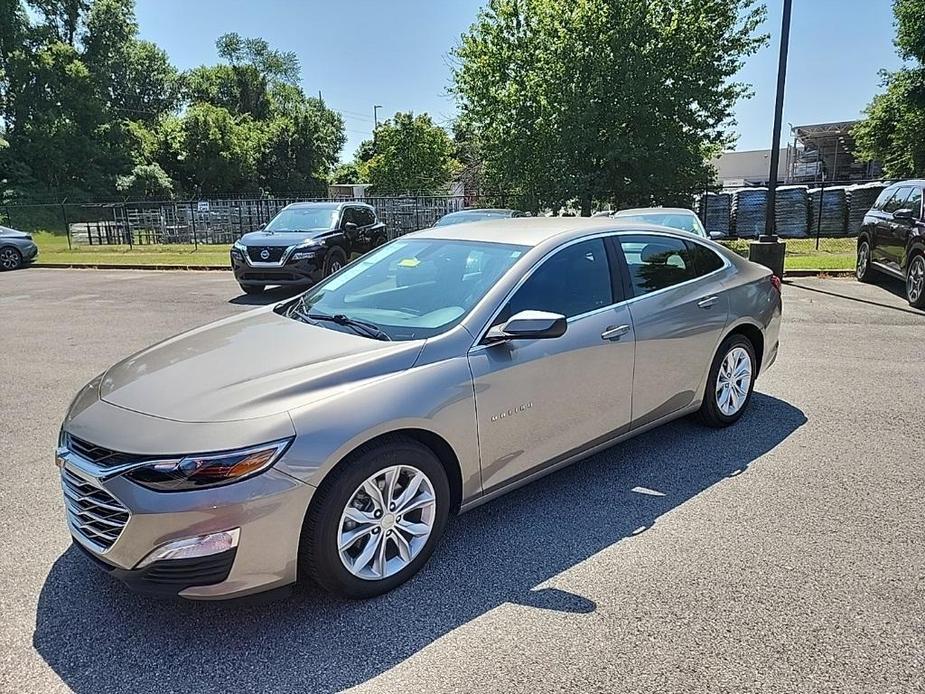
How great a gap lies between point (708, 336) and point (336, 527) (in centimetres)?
297

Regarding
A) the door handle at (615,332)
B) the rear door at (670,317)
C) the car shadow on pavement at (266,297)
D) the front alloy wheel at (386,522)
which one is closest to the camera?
the front alloy wheel at (386,522)

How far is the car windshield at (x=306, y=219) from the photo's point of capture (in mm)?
13477

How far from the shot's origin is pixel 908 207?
10711mm

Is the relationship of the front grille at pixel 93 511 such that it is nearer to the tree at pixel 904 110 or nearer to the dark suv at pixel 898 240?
the dark suv at pixel 898 240

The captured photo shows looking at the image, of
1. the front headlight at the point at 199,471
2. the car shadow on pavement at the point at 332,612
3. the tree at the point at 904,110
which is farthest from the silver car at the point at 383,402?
the tree at the point at 904,110

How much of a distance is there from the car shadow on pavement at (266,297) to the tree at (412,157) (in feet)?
91.8

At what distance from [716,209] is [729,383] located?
19872 millimetres

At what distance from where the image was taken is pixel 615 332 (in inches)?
155

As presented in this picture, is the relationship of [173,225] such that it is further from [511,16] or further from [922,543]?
[922,543]

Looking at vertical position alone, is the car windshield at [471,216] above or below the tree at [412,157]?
below

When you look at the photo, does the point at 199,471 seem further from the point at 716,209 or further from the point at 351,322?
the point at 716,209

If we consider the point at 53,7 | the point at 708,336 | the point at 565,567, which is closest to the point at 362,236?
the point at 708,336

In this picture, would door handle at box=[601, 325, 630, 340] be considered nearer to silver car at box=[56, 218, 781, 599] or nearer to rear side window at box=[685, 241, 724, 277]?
silver car at box=[56, 218, 781, 599]

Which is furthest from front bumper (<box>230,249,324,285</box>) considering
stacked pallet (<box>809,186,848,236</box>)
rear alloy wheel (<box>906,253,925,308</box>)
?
stacked pallet (<box>809,186,848,236</box>)
